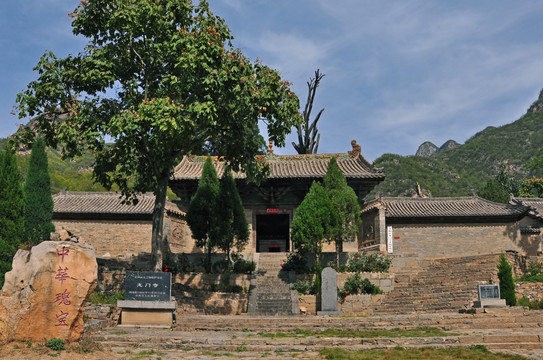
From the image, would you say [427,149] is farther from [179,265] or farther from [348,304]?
[179,265]

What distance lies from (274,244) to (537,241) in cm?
1660

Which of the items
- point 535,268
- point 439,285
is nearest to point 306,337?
point 439,285

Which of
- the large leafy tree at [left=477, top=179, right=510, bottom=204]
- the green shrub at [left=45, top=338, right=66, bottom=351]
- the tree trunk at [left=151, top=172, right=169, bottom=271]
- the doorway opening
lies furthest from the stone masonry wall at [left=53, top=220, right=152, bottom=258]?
the large leafy tree at [left=477, top=179, right=510, bottom=204]

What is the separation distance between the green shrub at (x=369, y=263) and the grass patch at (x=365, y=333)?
8278 mm

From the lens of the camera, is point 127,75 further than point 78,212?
No

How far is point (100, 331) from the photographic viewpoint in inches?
537

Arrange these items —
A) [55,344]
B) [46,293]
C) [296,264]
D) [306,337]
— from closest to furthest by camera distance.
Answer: [55,344] < [46,293] < [306,337] < [296,264]

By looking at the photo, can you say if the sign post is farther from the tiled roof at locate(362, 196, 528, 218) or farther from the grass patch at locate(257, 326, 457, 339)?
the tiled roof at locate(362, 196, 528, 218)

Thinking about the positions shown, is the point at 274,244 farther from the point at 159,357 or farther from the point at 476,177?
the point at 476,177

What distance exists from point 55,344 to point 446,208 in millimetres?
26186

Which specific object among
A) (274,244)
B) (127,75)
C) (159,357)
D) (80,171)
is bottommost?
(159,357)

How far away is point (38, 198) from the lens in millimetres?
25141

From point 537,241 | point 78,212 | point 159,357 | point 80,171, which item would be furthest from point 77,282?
point 80,171

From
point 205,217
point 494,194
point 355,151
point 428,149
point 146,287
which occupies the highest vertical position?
point 428,149
